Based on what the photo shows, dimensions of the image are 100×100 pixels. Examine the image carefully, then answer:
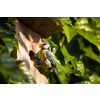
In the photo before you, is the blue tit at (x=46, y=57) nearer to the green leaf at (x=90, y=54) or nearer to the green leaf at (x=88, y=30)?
the green leaf at (x=88, y=30)

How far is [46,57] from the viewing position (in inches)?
73.9

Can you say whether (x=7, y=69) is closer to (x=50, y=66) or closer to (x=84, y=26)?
(x=50, y=66)

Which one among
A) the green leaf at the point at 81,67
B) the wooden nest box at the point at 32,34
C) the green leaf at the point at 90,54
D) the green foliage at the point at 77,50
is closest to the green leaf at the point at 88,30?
the green foliage at the point at 77,50

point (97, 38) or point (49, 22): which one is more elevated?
point (49, 22)

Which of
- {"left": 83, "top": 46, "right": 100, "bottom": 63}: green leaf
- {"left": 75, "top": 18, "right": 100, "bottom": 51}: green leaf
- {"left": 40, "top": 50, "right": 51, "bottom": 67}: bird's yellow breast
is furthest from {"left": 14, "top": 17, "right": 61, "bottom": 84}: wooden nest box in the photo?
{"left": 83, "top": 46, "right": 100, "bottom": 63}: green leaf

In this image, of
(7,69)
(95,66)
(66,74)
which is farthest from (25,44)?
(95,66)

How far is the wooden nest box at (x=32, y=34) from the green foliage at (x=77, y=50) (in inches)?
5.0

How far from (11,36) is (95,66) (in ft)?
5.94

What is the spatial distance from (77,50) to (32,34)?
838 mm

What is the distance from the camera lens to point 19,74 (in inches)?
37.3

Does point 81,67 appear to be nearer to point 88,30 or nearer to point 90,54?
point 90,54

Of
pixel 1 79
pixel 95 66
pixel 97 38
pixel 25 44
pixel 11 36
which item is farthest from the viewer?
pixel 95 66

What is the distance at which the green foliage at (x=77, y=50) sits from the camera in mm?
2096

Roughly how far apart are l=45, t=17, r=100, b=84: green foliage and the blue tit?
160 mm
